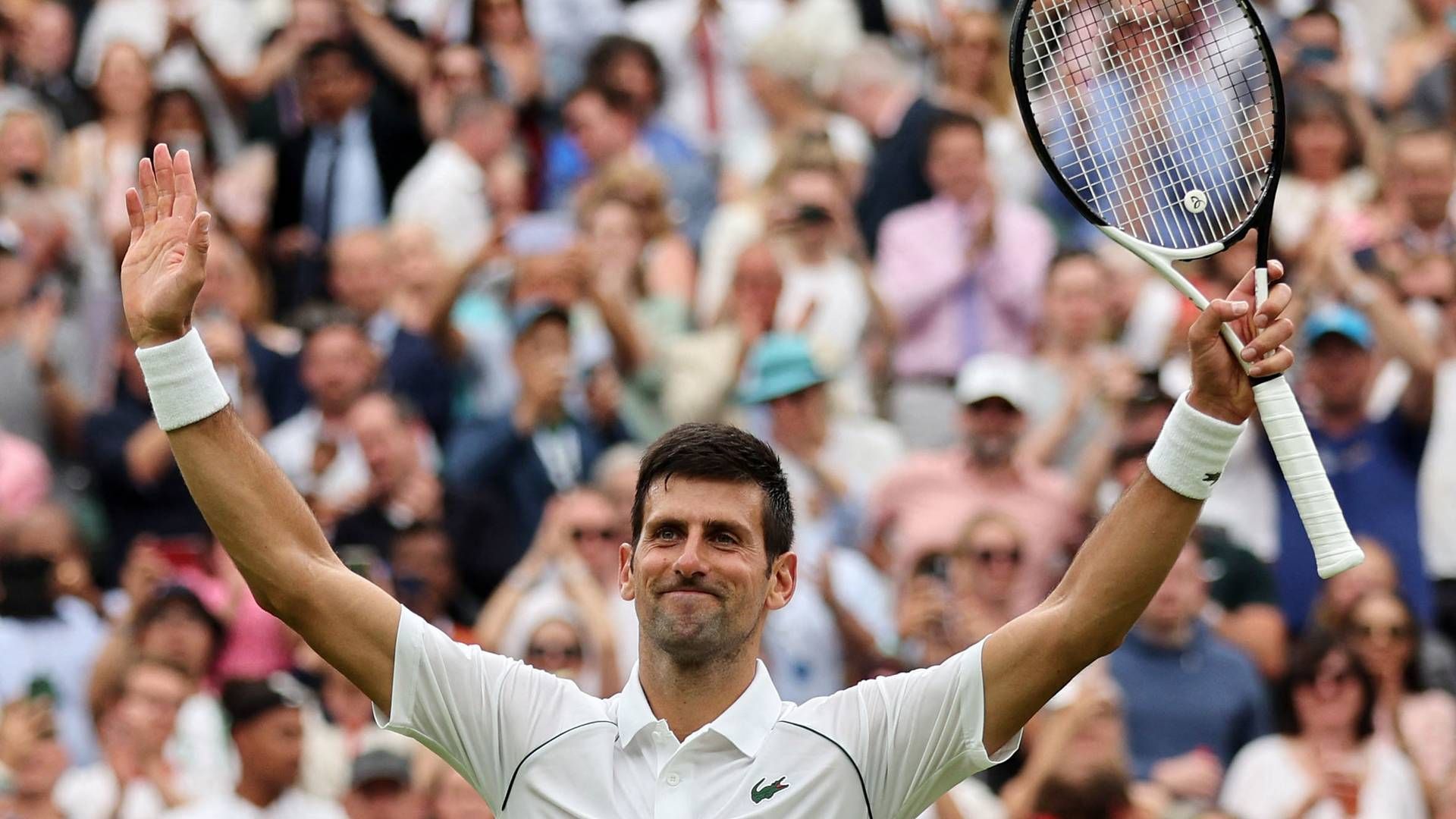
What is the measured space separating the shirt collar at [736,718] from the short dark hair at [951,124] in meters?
7.26

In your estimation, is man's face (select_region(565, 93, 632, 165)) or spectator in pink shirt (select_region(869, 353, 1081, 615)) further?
man's face (select_region(565, 93, 632, 165))

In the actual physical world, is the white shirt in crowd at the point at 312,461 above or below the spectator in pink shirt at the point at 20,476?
below

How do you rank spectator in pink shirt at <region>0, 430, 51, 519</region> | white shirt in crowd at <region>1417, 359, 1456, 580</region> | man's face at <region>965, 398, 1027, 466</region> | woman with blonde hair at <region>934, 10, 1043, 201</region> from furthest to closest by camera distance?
woman with blonde hair at <region>934, 10, 1043, 201</region>, spectator in pink shirt at <region>0, 430, 51, 519</region>, white shirt in crowd at <region>1417, 359, 1456, 580</region>, man's face at <region>965, 398, 1027, 466</region>

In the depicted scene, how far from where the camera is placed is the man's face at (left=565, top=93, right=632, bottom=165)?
12875 mm

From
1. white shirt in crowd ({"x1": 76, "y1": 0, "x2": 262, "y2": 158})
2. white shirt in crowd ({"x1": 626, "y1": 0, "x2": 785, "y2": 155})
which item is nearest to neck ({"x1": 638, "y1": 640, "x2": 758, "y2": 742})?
white shirt in crowd ({"x1": 626, "y1": 0, "x2": 785, "y2": 155})

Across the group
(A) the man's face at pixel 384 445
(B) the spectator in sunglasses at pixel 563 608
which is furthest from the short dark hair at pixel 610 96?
(B) the spectator in sunglasses at pixel 563 608

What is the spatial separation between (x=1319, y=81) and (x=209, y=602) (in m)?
5.94

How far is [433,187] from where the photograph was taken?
12703mm

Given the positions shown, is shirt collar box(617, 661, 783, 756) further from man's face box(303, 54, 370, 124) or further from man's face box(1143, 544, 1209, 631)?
man's face box(303, 54, 370, 124)

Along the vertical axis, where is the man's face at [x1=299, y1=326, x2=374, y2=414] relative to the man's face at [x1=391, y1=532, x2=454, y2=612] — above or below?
above

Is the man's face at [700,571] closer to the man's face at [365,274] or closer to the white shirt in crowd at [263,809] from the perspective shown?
the white shirt in crowd at [263,809]

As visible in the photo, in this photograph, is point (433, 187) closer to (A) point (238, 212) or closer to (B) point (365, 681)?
(A) point (238, 212)

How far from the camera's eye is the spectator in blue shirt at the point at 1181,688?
29.7 ft

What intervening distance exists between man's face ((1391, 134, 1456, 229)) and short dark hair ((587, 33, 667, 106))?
3.83m
